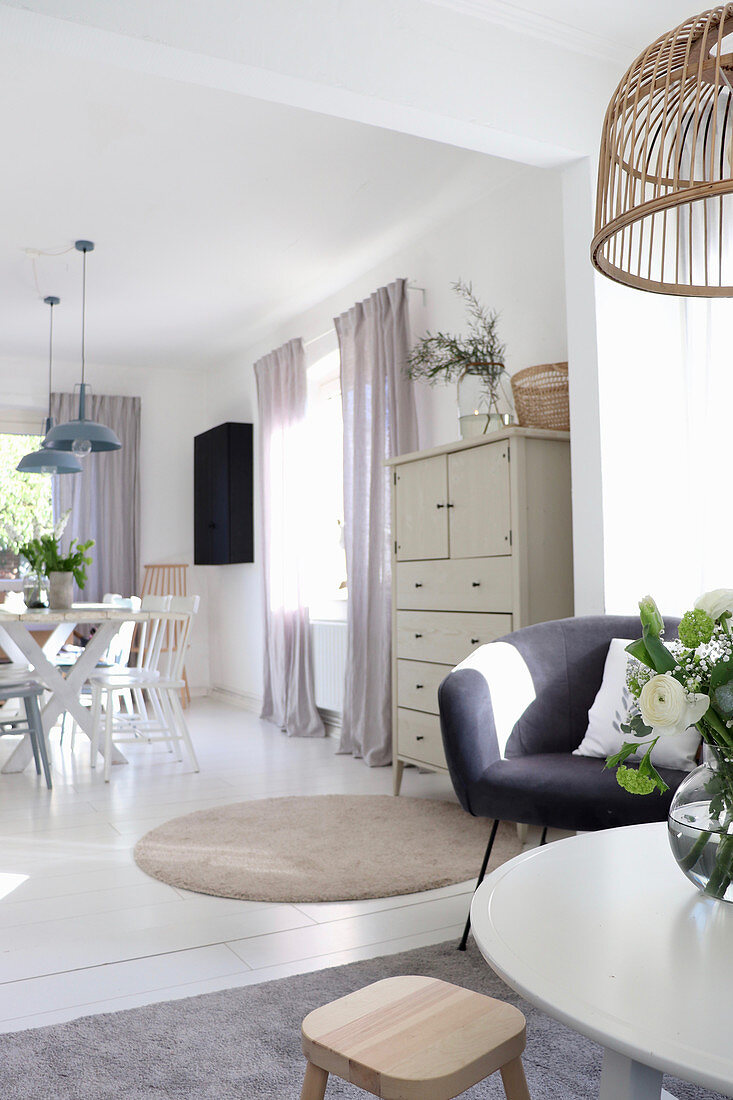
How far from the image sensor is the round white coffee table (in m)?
0.83

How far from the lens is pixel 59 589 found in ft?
15.9

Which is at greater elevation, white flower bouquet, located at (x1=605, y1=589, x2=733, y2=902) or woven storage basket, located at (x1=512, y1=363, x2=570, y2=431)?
woven storage basket, located at (x1=512, y1=363, x2=570, y2=431)

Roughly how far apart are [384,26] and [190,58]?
610 mm

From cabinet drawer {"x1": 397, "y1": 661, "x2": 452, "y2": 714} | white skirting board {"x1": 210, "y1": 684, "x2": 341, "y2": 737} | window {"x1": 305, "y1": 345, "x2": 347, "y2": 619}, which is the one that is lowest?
white skirting board {"x1": 210, "y1": 684, "x2": 341, "y2": 737}

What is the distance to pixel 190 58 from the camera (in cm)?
244

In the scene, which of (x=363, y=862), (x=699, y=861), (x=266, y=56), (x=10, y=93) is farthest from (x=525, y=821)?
(x=10, y=93)

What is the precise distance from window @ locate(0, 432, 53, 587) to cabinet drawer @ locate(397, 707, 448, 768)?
4.18 meters

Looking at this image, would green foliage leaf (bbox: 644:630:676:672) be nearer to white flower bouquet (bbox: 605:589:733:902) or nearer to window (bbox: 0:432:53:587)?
white flower bouquet (bbox: 605:589:733:902)

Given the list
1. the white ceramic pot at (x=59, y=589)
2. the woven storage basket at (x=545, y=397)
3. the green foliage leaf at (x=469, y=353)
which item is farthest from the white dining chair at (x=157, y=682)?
the woven storage basket at (x=545, y=397)

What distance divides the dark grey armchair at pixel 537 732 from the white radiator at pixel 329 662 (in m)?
2.63

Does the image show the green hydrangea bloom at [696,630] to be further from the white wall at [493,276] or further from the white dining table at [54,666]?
the white dining table at [54,666]

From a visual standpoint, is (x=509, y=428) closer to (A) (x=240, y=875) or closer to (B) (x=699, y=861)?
(A) (x=240, y=875)

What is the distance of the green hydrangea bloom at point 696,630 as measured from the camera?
43.8 inches

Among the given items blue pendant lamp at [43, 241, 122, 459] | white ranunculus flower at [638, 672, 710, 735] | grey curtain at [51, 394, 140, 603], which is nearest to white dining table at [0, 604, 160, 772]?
blue pendant lamp at [43, 241, 122, 459]
